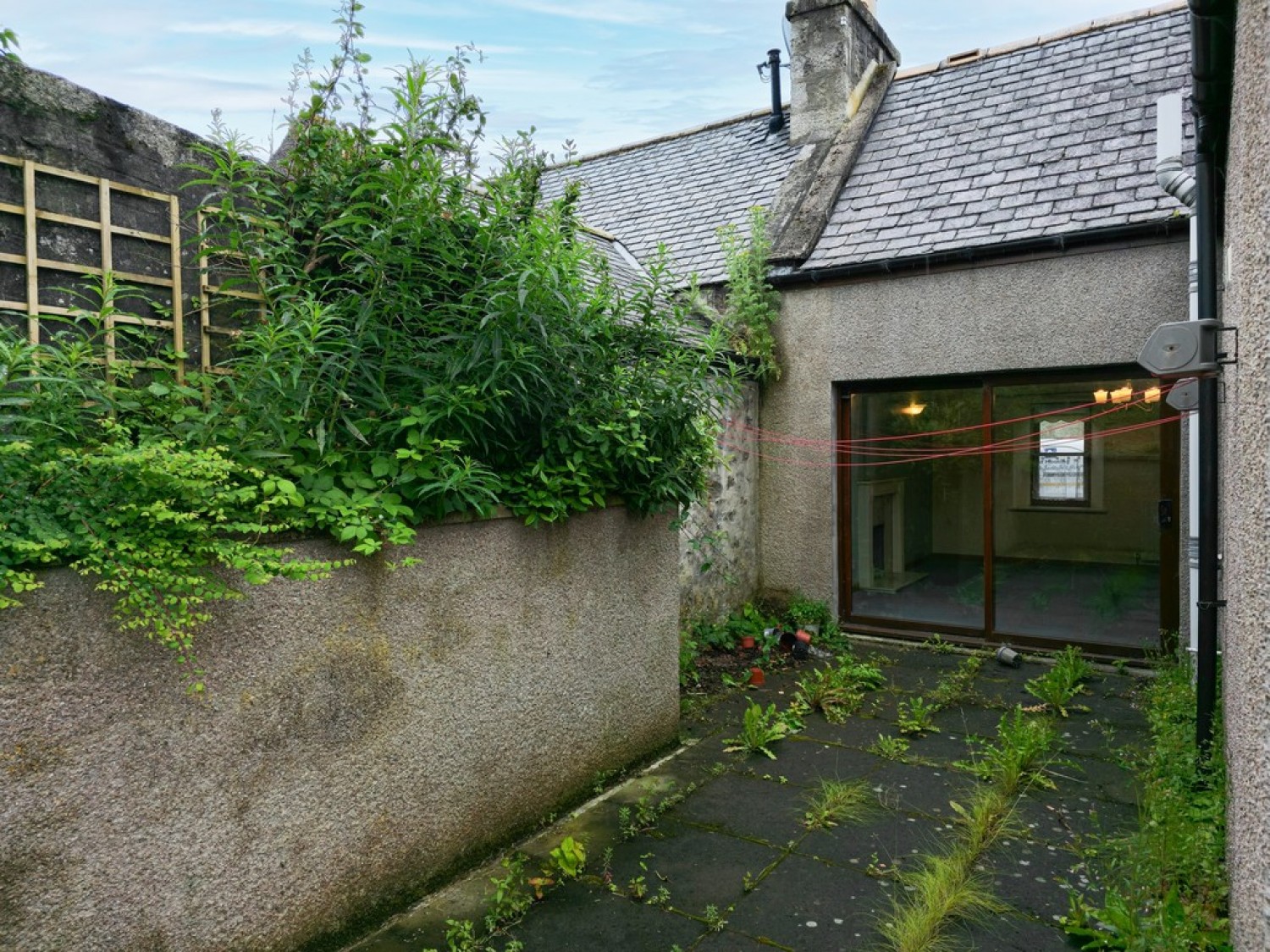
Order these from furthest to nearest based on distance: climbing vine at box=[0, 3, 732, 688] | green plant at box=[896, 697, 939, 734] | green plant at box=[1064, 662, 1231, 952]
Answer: green plant at box=[896, 697, 939, 734]
green plant at box=[1064, 662, 1231, 952]
climbing vine at box=[0, 3, 732, 688]

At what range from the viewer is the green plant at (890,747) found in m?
4.52

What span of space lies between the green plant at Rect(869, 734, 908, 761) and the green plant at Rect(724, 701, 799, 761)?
1.68 feet

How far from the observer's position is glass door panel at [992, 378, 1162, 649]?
6.25 metres

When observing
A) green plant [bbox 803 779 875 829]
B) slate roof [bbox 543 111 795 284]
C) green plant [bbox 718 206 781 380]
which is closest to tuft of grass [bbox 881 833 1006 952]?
green plant [bbox 803 779 875 829]

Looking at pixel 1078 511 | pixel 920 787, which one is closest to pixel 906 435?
pixel 1078 511

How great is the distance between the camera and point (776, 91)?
9.91 m

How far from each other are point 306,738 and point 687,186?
8.40m

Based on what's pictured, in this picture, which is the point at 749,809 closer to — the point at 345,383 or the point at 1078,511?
the point at 345,383

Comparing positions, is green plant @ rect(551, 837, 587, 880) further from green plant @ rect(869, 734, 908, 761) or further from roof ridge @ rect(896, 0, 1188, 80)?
roof ridge @ rect(896, 0, 1188, 80)

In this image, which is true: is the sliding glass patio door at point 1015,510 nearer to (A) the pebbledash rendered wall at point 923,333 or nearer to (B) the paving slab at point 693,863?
(A) the pebbledash rendered wall at point 923,333

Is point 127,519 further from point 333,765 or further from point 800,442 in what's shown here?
point 800,442

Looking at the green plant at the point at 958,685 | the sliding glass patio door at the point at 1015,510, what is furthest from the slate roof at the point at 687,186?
the green plant at the point at 958,685

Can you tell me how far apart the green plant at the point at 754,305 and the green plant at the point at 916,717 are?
326 cm

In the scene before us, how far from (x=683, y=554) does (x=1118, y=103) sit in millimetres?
5572
